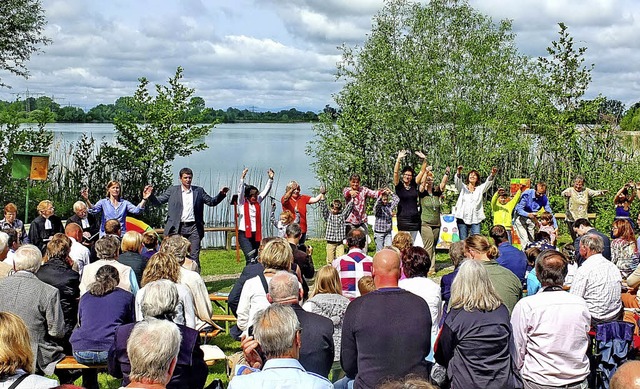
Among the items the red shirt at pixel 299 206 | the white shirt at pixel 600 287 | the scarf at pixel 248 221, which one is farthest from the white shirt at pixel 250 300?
the red shirt at pixel 299 206

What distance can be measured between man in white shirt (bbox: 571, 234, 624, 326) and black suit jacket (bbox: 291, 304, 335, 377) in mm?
2789

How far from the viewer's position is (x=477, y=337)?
4.05m

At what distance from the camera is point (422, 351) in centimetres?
389

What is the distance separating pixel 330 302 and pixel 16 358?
2.17 m

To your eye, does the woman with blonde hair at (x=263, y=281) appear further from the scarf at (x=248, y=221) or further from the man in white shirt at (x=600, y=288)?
the scarf at (x=248, y=221)

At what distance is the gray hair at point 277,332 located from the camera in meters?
3.20

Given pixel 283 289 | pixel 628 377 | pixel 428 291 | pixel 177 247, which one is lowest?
pixel 428 291

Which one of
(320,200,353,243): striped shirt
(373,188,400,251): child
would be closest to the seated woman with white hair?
(320,200,353,243): striped shirt

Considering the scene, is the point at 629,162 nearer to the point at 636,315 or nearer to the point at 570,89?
the point at 570,89

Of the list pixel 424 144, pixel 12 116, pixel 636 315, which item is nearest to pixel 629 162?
pixel 424 144

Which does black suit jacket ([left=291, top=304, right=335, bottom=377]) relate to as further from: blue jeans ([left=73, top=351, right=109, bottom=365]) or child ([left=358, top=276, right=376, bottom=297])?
blue jeans ([left=73, top=351, right=109, bottom=365])

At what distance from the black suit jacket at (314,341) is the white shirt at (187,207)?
5.69 m

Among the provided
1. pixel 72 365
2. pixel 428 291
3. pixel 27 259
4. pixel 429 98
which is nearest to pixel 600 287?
pixel 428 291

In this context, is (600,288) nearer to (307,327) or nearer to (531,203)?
(307,327)
